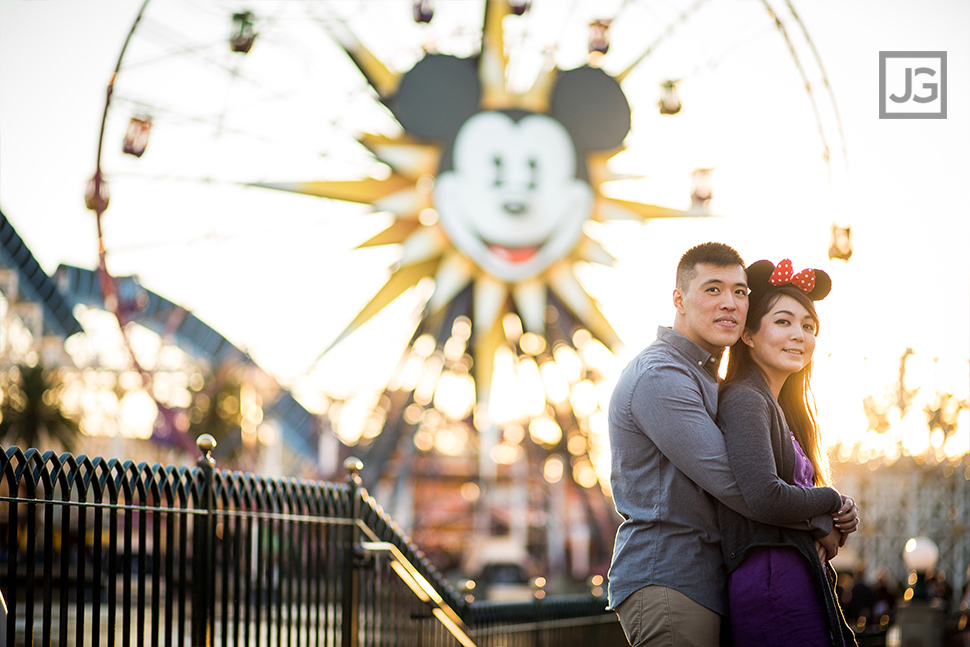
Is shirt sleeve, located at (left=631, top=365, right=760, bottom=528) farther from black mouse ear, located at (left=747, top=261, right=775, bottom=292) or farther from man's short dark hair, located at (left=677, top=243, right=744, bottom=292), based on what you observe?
black mouse ear, located at (left=747, top=261, right=775, bottom=292)

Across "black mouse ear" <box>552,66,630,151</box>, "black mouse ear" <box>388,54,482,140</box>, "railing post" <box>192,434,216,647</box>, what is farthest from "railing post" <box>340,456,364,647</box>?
"black mouse ear" <box>552,66,630,151</box>

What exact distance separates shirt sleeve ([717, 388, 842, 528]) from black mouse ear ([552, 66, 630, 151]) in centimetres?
1611

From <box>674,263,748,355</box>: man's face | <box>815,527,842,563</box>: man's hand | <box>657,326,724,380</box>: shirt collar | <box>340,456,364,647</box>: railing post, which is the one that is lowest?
<box>340,456,364,647</box>: railing post

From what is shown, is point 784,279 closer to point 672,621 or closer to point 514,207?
point 672,621

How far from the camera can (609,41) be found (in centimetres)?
1964

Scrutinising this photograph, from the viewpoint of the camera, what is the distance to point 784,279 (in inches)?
148

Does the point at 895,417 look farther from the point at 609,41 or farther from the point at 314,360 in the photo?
the point at 314,360

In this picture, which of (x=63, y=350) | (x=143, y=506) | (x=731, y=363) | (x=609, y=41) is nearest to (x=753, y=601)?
(x=731, y=363)

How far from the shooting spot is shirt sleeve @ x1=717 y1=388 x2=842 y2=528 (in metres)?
3.23

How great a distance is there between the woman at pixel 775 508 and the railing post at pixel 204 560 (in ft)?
8.42

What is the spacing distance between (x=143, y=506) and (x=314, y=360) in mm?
13698

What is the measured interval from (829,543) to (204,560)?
2.93 meters

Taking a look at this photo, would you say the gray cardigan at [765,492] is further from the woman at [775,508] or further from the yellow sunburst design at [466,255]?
the yellow sunburst design at [466,255]

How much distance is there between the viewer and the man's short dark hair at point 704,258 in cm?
363
